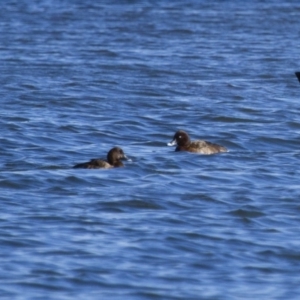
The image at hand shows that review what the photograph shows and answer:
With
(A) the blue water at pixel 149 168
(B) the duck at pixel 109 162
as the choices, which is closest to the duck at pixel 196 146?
(A) the blue water at pixel 149 168

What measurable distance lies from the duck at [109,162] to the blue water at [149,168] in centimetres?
9

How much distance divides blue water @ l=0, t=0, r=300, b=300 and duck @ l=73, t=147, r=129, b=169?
3.6 inches

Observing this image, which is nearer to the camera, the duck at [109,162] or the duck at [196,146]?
the duck at [109,162]

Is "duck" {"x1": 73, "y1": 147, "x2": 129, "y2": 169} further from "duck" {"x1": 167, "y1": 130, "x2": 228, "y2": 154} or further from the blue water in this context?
"duck" {"x1": 167, "y1": 130, "x2": 228, "y2": 154}

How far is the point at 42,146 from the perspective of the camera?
49.6 ft

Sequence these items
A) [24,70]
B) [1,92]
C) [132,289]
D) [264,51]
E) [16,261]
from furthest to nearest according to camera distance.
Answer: [264,51] < [24,70] < [1,92] < [16,261] < [132,289]

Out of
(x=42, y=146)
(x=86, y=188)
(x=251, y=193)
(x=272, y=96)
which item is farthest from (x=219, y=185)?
(x=272, y=96)

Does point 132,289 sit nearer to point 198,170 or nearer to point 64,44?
point 198,170

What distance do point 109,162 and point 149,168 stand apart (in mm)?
440

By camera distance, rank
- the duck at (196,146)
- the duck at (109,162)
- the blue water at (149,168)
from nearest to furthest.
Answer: the blue water at (149,168), the duck at (109,162), the duck at (196,146)

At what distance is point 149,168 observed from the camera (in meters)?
13.7

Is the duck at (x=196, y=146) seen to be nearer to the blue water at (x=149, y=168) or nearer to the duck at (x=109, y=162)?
the blue water at (x=149, y=168)

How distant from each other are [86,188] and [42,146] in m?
2.66

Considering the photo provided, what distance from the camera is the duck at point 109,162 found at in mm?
13445
